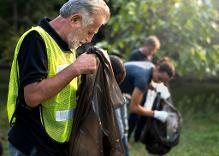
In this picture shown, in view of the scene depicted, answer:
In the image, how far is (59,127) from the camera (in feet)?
8.23

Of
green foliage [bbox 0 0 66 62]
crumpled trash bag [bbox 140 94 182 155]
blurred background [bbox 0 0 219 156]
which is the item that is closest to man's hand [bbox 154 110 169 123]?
crumpled trash bag [bbox 140 94 182 155]

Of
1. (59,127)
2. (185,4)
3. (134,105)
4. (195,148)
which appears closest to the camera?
(59,127)

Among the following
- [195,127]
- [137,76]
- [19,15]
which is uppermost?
[137,76]

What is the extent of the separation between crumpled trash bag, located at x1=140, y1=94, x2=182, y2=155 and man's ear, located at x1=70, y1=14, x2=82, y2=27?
3.06 m

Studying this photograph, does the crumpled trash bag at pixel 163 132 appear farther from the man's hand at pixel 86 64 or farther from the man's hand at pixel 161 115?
the man's hand at pixel 86 64

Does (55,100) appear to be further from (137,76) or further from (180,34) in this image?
(180,34)

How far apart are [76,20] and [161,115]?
3054 mm

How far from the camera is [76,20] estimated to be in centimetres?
243

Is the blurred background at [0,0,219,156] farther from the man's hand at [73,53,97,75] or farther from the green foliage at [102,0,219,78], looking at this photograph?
the man's hand at [73,53,97,75]

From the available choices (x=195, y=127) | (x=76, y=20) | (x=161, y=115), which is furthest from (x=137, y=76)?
(x=195, y=127)

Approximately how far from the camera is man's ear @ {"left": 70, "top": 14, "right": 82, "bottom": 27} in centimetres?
241

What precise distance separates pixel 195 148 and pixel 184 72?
2213mm

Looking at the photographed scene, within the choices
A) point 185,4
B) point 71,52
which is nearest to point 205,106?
point 185,4

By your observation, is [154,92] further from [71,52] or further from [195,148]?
[71,52]
